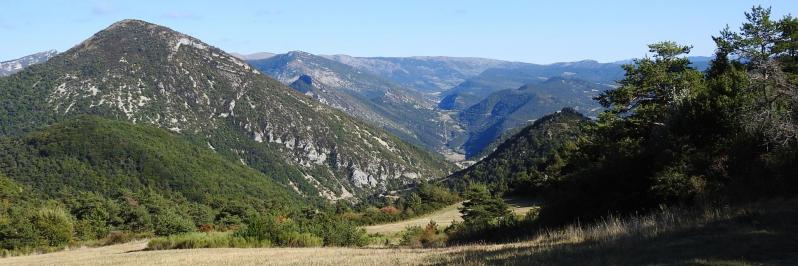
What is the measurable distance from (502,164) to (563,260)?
177510 millimetres

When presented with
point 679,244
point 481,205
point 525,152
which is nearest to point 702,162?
point 679,244

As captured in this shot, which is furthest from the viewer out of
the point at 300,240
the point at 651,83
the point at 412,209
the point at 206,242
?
the point at 412,209

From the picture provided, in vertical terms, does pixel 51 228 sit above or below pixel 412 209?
above

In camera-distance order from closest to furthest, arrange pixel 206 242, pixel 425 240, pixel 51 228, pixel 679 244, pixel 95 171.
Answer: pixel 679 244
pixel 206 242
pixel 425 240
pixel 51 228
pixel 95 171

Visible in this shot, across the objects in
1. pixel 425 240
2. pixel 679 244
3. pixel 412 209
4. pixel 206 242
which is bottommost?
pixel 412 209

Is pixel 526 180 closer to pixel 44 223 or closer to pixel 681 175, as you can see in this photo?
pixel 44 223

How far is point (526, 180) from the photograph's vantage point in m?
96.3

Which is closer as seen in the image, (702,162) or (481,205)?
(702,162)

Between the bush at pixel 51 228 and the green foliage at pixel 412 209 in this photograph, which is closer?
the bush at pixel 51 228

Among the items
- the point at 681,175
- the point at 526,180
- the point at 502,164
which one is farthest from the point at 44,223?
the point at 502,164

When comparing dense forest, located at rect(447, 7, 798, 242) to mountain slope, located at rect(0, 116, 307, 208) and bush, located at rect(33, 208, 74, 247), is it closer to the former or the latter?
bush, located at rect(33, 208, 74, 247)

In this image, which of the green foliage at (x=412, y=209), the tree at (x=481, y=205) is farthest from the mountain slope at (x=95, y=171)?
the tree at (x=481, y=205)

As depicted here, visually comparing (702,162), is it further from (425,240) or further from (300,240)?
(300,240)

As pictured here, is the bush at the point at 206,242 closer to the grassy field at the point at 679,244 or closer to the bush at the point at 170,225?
the grassy field at the point at 679,244
